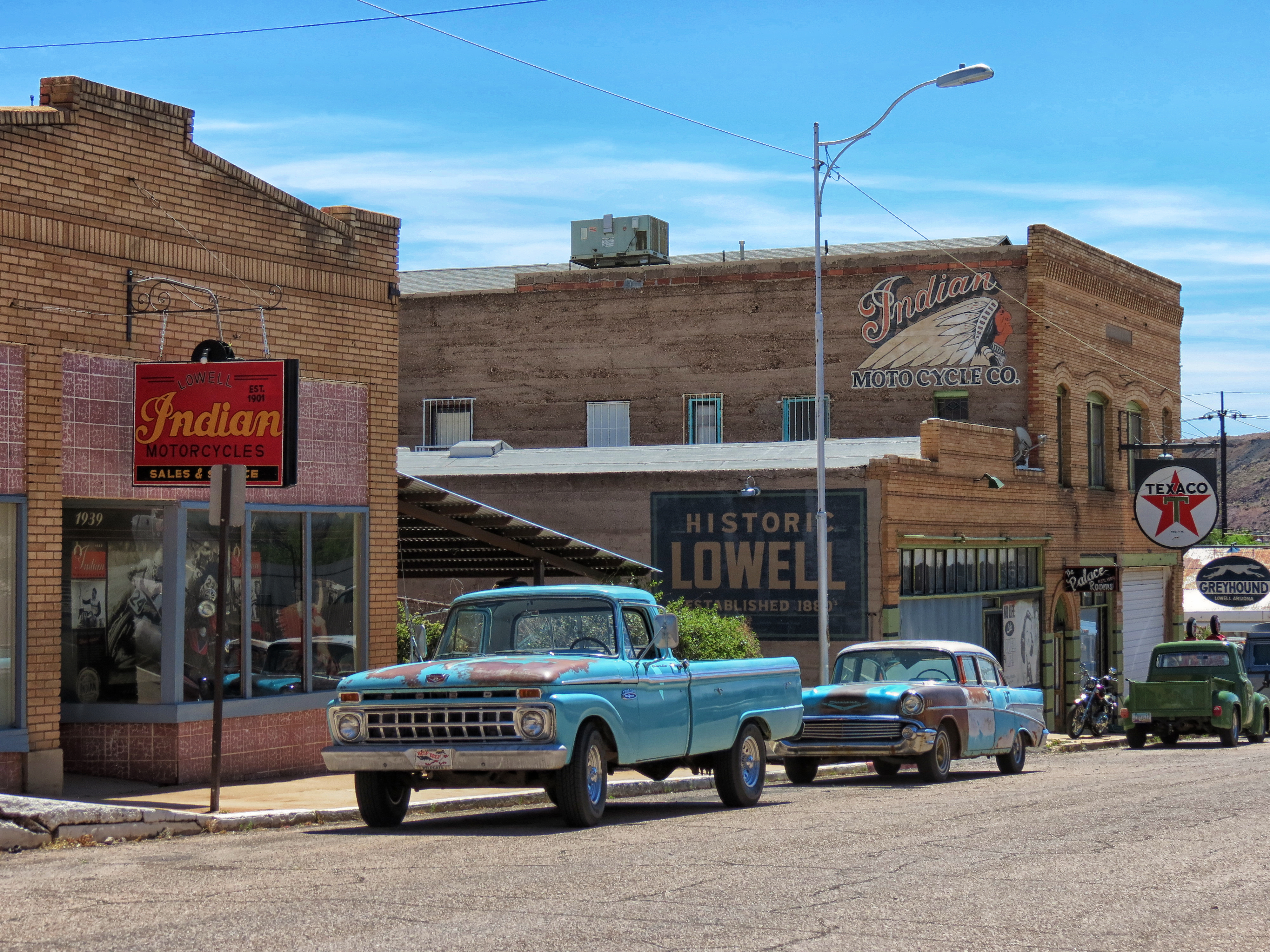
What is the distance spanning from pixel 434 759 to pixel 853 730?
7329 mm

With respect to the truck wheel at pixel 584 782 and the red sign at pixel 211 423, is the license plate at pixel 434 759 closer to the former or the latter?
the truck wheel at pixel 584 782

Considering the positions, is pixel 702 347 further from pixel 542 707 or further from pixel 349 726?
pixel 542 707

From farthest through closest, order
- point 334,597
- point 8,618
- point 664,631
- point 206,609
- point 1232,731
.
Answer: point 1232,731 < point 334,597 < point 206,609 < point 8,618 < point 664,631

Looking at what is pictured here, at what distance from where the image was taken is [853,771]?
2072cm

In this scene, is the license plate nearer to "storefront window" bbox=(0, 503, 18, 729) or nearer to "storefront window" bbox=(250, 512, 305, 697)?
"storefront window" bbox=(0, 503, 18, 729)

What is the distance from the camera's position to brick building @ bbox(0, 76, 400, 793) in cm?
1420

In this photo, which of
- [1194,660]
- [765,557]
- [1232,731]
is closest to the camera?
[1232,731]

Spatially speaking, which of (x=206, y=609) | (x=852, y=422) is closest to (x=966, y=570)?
(x=852, y=422)

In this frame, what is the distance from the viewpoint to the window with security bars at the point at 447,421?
4072cm

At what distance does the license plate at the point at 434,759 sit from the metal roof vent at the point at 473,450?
74.9 ft

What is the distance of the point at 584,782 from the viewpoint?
1203cm

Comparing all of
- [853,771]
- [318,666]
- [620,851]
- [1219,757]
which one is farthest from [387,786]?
[1219,757]

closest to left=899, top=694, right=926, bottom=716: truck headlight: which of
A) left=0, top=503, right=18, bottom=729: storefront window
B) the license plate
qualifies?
the license plate

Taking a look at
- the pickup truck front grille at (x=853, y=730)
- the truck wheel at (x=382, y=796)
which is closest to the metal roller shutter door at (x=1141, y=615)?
the pickup truck front grille at (x=853, y=730)
